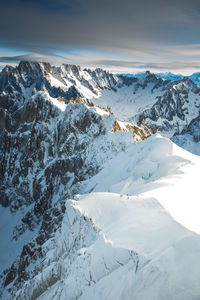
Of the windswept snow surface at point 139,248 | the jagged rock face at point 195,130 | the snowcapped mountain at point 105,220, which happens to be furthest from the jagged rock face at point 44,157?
the jagged rock face at point 195,130

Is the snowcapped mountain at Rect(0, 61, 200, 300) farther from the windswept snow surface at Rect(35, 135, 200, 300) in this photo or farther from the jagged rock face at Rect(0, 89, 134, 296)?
the jagged rock face at Rect(0, 89, 134, 296)

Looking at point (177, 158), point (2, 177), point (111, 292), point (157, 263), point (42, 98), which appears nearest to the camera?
point (157, 263)

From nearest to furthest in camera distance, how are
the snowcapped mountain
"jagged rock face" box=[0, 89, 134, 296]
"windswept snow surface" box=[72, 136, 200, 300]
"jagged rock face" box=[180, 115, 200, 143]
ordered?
1. "windswept snow surface" box=[72, 136, 200, 300]
2. the snowcapped mountain
3. "jagged rock face" box=[0, 89, 134, 296]
4. "jagged rock face" box=[180, 115, 200, 143]

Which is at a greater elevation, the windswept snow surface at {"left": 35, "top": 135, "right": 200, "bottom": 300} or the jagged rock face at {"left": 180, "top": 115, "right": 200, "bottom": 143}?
the windswept snow surface at {"left": 35, "top": 135, "right": 200, "bottom": 300}

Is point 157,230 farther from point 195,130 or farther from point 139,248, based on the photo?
point 195,130

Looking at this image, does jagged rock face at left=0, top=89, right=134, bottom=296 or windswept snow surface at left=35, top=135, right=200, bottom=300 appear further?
jagged rock face at left=0, top=89, right=134, bottom=296

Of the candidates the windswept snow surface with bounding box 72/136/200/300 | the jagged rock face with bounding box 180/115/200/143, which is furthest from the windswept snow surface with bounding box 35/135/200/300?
the jagged rock face with bounding box 180/115/200/143

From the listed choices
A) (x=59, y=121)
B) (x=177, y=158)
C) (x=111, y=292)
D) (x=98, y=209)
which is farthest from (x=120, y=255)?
(x=59, y=121)

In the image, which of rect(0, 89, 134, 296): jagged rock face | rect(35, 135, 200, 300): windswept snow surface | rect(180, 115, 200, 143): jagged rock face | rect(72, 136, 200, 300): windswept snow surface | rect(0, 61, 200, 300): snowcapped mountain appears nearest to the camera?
rect(72, 136, 200, 300): windswept snow surface

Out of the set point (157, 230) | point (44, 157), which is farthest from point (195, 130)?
point (157, 230)

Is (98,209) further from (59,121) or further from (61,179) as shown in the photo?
(59,121)

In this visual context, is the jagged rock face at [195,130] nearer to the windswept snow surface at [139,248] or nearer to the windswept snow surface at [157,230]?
the windswept snow surface at [157,230]
